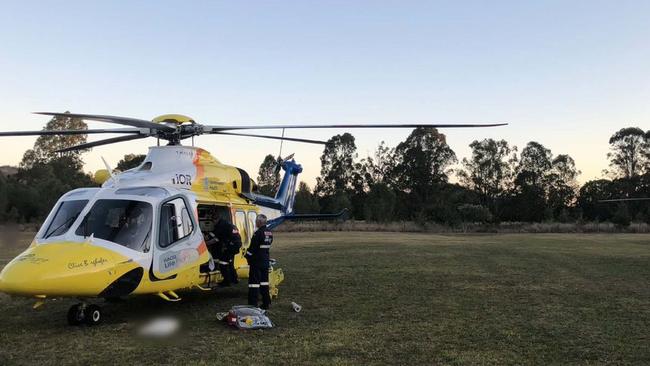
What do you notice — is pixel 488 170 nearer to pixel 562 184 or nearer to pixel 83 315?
pixel 562 184

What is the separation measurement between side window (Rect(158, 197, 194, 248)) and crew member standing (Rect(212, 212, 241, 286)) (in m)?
0.91

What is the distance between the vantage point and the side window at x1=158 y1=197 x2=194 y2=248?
8.45 metres

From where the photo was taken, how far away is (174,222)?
8.74 meters

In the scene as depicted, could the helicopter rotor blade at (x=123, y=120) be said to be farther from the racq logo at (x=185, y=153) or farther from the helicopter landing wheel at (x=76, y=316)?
the helicopter landing wheel at (x=76, y=316)

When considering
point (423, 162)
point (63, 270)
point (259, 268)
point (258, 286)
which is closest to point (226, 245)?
point (259, 268)

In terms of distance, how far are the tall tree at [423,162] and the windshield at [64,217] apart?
74.2 m

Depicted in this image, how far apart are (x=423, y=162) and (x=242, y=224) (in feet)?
235

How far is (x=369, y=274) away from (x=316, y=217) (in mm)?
2386

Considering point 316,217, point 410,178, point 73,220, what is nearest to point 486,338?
point 73,220

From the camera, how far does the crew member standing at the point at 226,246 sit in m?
9.89

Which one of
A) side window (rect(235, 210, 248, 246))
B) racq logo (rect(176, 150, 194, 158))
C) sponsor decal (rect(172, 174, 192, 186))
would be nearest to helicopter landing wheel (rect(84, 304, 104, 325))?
sponsor decal (rect(172, 174, 192, 186))

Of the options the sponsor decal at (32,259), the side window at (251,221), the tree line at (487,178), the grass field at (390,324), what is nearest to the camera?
the grass field at (390,324)

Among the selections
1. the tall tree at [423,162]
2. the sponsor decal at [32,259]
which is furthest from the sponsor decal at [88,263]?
the tall tree at [423,162]

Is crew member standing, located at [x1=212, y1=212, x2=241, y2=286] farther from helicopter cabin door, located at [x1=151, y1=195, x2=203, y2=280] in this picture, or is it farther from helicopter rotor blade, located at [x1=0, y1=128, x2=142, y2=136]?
helicopter rotor blade, located at [x1=0, y1=128, x2=142, y2=136]
